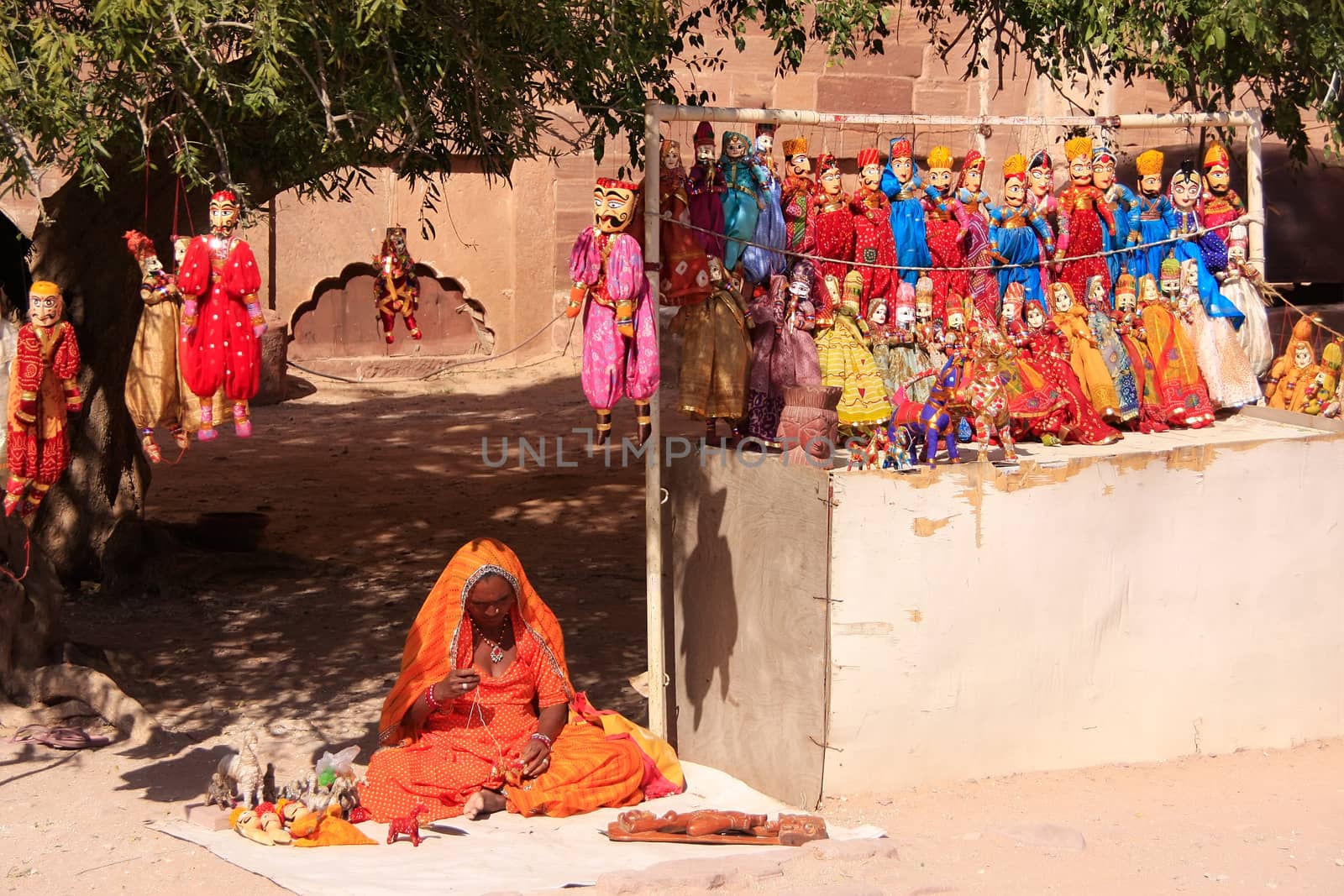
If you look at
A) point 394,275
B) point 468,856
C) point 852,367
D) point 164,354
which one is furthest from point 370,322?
point 468,856

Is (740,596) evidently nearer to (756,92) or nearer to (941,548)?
(941,548)

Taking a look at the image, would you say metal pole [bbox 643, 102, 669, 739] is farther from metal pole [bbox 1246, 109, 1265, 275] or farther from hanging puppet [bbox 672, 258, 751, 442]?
metal pole [bbox 1246, 109, 1265, 275]

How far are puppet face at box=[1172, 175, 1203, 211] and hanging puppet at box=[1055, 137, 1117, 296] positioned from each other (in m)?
0.39

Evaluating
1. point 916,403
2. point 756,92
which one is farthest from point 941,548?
point 756,92

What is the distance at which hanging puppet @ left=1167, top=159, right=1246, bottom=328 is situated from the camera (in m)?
7.17

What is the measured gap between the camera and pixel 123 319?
8.22 meters

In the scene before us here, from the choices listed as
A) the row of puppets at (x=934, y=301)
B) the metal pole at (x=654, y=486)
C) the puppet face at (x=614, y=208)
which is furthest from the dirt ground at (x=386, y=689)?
the puppet face at (x=614, y=208)

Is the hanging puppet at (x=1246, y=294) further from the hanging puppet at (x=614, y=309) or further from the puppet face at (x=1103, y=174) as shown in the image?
the hanging puppet at (x=614, y=309)

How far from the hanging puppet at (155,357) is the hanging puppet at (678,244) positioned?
1.89 meters

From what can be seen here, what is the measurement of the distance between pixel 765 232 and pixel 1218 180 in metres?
2.42

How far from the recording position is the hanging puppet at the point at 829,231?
643 centimetres

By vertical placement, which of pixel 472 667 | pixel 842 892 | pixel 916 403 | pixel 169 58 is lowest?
pixel 842 892

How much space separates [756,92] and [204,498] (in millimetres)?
7276

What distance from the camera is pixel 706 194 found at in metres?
6.20
